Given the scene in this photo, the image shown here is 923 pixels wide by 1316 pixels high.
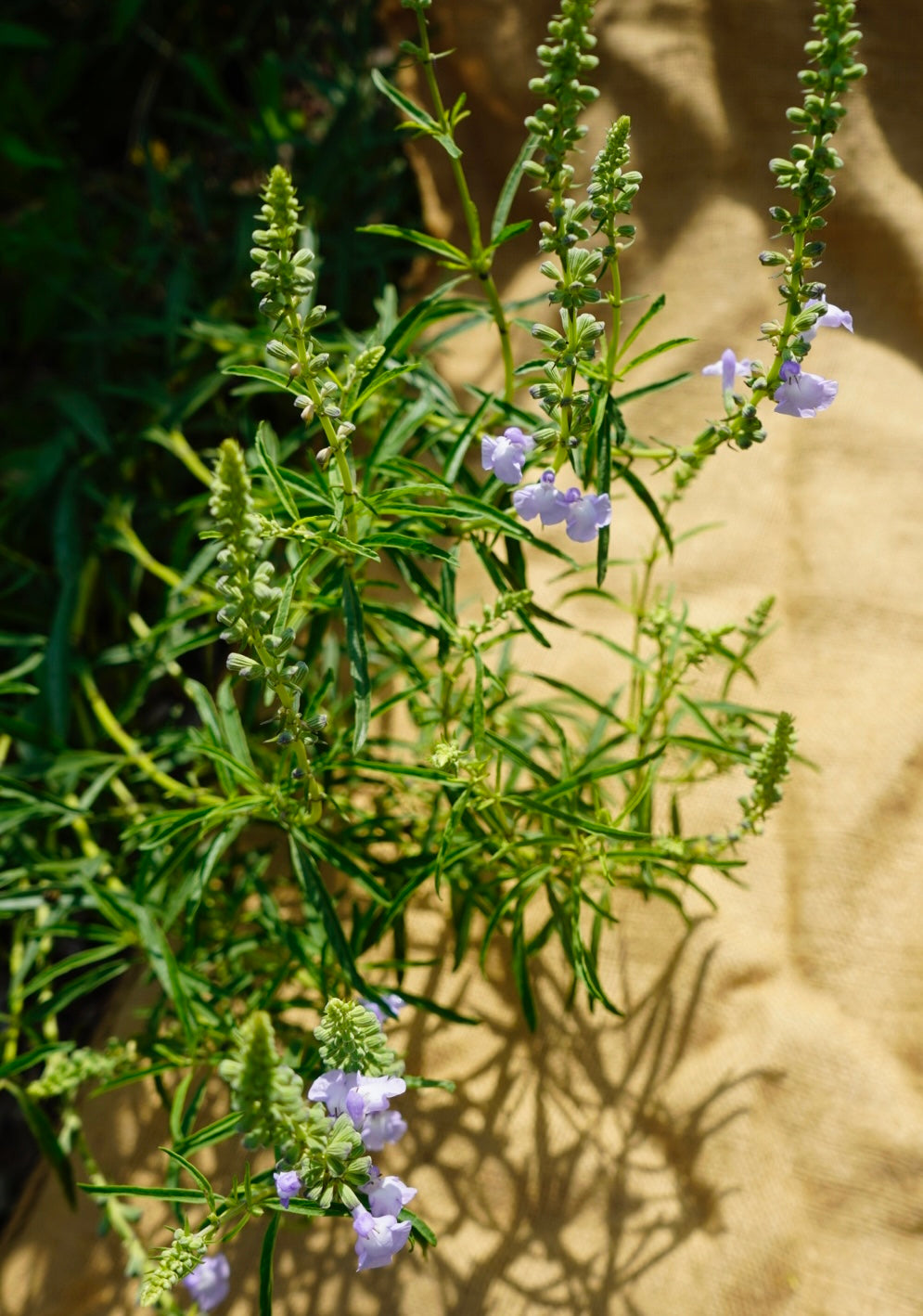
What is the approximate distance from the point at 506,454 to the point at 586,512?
10 cm

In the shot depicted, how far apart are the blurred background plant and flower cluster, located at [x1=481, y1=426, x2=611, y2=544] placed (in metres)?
0.60

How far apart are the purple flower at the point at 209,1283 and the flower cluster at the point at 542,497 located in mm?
889

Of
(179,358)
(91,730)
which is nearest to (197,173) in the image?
(179,358)

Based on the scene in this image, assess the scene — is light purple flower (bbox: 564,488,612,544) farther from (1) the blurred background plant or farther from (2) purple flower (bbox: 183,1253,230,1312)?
(2) purple flower (bbox: 183,1253,230,1312)

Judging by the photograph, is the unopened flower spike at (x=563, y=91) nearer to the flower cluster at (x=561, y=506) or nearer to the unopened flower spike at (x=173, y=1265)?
the flower cluster at (x=561, y=506)

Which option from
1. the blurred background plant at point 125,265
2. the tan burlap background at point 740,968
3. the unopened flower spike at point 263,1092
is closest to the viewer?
the unopened flower spike at point 263,1092

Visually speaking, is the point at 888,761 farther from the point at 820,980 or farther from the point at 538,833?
the point at 538,833

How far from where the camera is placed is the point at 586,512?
3.42 ft

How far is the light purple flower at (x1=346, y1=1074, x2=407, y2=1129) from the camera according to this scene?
2.88 ft

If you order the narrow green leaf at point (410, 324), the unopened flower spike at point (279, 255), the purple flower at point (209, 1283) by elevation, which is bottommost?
the purple flower at point (209, 1283)

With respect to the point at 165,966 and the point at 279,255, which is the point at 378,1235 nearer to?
the point at 165,966

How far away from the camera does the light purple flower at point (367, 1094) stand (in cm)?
88

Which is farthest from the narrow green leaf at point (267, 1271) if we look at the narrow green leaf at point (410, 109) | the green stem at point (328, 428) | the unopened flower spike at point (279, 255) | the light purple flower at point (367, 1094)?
the narrow green leaf at point (410, 109)

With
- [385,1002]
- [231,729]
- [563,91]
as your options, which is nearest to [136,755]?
[231,729]
